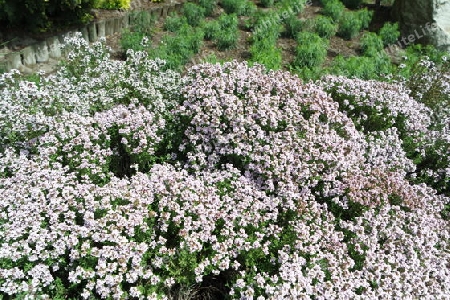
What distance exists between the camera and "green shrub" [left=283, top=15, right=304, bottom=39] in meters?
9.95

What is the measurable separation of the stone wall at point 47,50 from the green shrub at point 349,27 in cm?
511

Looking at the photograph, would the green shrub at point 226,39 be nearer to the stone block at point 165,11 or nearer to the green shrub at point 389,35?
the stone block at point 165,11

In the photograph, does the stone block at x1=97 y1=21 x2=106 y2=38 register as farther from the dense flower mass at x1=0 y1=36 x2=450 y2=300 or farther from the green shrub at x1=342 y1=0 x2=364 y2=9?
the green shrub at x1=342 y1=0 x2=364 y2=9

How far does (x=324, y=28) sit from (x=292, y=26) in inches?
30.8

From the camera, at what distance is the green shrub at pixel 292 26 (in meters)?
9.95

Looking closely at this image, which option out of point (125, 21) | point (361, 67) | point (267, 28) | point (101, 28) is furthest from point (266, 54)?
point (101, 28)

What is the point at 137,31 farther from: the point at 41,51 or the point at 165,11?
the point at 41,51

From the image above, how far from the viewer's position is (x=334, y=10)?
1091 cm

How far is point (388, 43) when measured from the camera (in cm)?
1034

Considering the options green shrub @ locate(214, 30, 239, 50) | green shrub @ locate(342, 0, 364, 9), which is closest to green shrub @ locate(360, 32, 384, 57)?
green shrub @ locate(342, 0, 364, 9)

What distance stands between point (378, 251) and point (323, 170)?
124 cm

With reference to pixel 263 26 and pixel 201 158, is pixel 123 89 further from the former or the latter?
pixel 263 26

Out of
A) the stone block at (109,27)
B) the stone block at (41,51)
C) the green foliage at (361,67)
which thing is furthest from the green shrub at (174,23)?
the green foliage at (361,67)

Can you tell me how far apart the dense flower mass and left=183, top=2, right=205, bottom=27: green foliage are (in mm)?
3362
